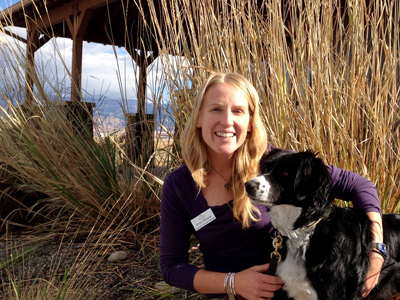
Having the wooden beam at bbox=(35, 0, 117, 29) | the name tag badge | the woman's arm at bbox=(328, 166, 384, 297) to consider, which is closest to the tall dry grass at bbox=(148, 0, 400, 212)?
the woman's arm at bbox=(328, 166, 384, 297)

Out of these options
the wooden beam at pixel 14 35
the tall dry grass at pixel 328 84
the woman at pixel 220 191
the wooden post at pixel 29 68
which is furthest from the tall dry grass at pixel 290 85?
the wooden beam at pixel 14 35

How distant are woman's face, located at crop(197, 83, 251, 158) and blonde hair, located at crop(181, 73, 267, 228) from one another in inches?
1.9

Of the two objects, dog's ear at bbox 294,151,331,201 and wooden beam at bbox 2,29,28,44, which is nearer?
dog's ear at bbox 294,151,331,201

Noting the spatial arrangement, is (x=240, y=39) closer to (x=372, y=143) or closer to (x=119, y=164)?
(x=372, y=143)

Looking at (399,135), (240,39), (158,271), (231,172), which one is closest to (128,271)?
(158,271)

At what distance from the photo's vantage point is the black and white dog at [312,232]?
1.49 meters

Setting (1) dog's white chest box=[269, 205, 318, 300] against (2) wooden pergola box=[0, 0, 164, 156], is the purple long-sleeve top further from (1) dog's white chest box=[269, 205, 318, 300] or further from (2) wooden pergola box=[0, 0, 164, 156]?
(2) wooden pergola box=[0, 0, 164, 156]

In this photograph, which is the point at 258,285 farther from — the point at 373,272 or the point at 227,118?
the point at 227,118

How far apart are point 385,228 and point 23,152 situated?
137 inches

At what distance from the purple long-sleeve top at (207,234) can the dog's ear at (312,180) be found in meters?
0.29

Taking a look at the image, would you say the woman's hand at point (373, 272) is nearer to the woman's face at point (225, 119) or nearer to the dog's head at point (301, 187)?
the dog's head at point (301, 187)

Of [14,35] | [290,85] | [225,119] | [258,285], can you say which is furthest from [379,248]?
[14,35]

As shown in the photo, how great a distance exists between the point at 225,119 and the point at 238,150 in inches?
9.3

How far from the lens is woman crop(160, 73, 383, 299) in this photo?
1783mm
